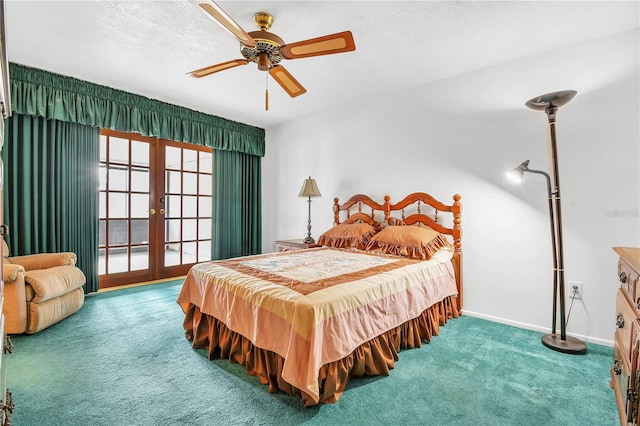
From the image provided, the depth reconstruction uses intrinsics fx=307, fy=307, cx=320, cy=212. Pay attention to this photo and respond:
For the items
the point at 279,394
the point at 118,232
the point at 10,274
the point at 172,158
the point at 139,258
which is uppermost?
the point at 172,158

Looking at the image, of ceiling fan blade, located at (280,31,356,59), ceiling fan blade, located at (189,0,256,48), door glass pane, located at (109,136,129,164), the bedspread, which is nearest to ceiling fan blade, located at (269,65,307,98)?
ceiling fan blade, located at (280,31,356,59)

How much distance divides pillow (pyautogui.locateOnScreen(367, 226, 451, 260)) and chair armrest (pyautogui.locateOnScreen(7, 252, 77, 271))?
2.96m

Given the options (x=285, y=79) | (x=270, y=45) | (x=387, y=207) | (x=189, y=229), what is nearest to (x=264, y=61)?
(x=270, y=45)

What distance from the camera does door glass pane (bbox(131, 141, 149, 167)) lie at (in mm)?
3959

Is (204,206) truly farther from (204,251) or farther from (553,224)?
(553,224)

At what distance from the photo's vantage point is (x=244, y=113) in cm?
435

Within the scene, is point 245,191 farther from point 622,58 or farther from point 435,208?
point 622,58

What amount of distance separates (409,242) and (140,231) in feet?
11.2

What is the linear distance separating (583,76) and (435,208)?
1.56 meters

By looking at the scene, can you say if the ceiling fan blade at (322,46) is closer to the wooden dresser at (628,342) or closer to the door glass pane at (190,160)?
the wooden dresser at (628,342)

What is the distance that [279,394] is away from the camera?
1693mm

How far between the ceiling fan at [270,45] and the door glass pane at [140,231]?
252 centimetres

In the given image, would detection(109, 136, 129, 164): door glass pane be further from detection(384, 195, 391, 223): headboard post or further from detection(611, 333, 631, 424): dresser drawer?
detection(611, 333, 631, 424): dresser drawer

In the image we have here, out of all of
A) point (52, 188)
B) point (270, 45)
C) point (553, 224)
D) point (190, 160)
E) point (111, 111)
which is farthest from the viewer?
point (190, 160)
